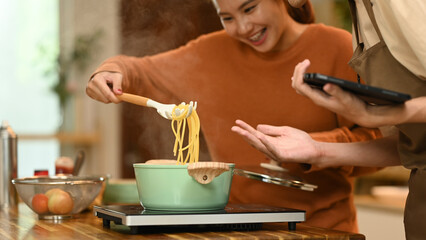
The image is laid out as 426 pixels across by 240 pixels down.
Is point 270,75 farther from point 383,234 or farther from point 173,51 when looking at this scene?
point 383,234

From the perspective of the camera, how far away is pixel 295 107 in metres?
1.61

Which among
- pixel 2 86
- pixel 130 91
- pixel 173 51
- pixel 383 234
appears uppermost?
pixel 2 86

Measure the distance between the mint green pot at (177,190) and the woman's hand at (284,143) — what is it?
15cm

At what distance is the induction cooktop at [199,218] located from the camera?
1052 millimetres

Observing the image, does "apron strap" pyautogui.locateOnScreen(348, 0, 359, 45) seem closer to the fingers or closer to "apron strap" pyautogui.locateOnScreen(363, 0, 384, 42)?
"apron strap" pyautogui.locateOnScreen(363, 0, 384, 42)

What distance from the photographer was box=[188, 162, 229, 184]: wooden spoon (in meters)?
1.09

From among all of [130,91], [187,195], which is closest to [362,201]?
[130,91]

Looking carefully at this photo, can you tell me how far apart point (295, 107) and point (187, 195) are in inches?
23.2

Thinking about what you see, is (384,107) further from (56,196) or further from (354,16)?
(56,196)

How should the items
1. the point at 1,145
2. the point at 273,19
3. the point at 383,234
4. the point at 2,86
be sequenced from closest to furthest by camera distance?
the point at 273,19 → the point at 1,145 → the point at 383,234 → the point at 2,86

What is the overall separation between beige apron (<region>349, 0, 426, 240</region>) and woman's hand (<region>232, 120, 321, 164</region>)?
0.65 feet

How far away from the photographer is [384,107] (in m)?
1.02

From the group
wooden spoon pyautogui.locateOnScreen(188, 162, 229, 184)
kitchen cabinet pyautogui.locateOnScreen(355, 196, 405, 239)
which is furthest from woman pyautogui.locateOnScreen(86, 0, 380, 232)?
kitchen cabinet pyautogui.locateOnScreen(355, 196, 405, 239)

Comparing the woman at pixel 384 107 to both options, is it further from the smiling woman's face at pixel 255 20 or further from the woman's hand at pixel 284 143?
the smiling woman's face at pixel 255 20
